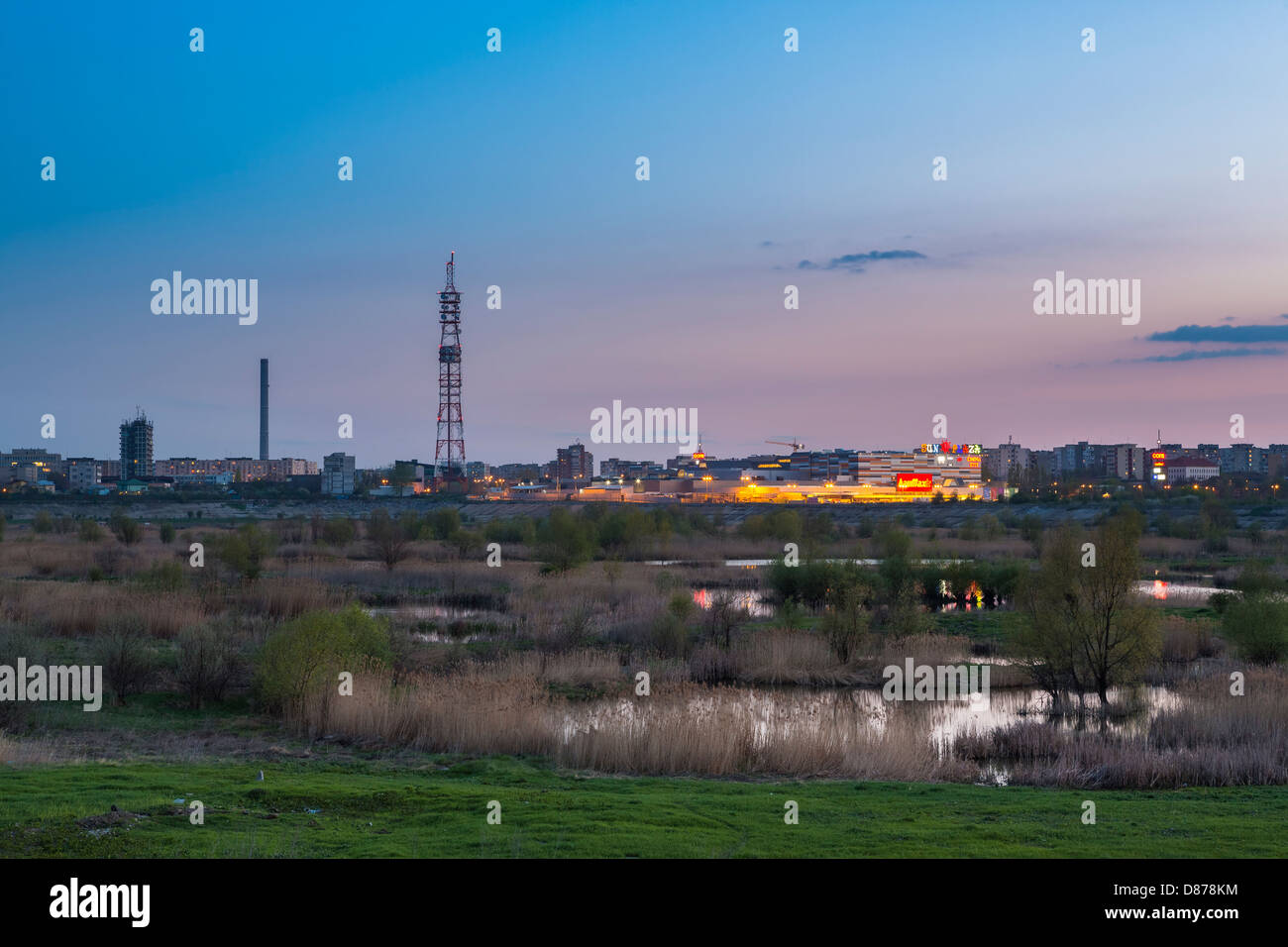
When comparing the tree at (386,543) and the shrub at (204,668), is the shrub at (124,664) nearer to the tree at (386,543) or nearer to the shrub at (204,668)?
the shrub at (204,668)

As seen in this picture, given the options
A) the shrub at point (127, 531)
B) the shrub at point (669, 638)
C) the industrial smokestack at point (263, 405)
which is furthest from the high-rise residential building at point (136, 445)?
the shrub at point (669, 638)

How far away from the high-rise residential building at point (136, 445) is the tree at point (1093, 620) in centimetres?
19184

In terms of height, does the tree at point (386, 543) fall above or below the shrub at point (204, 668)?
above

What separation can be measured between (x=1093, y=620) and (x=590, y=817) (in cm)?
1622

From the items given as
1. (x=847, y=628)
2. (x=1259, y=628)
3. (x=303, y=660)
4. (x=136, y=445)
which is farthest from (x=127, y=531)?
(x=136, y=445)

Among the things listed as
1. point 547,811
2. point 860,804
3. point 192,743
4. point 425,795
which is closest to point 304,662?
point 192,743

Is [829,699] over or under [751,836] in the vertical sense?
under

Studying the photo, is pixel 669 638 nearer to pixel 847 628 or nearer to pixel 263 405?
pixel 847 628

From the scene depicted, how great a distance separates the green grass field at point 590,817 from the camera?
944cm

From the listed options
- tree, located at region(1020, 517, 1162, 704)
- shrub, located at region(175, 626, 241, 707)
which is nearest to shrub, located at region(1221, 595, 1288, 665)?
tree, located at region(1020, 517, 1162, 704)
